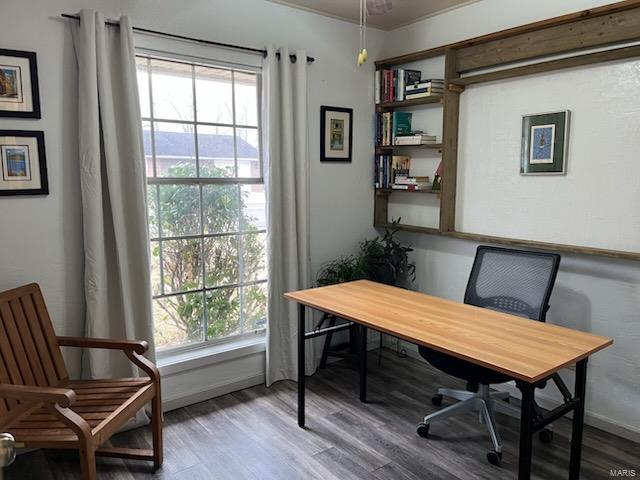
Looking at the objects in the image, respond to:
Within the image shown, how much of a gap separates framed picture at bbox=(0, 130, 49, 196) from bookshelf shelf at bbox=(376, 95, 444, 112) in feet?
7.89

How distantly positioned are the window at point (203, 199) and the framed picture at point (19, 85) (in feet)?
1.88

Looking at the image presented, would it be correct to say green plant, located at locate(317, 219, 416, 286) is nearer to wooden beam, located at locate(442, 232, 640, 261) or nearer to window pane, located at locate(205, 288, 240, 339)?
wooden beam, located at locate(442, 232, 640, 261)

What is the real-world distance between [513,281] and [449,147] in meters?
1.12

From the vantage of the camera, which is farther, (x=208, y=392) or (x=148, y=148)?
(x=208, y=392)

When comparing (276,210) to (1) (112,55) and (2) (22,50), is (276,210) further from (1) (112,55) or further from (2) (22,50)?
(2) (22,50)

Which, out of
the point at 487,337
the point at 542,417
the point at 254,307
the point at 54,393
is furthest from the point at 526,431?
the point at 254,307

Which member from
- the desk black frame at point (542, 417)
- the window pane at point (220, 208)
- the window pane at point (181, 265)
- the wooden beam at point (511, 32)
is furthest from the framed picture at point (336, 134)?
the desk black frame at point (542, 417)

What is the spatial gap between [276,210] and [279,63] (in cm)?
99

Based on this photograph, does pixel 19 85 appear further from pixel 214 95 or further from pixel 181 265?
pixel 181 265

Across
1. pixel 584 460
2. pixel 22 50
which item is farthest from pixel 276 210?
pixel 584 460

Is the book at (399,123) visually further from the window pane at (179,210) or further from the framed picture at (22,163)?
the framed picture at (22,163)

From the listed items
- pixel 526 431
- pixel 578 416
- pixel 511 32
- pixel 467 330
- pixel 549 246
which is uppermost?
pixel 511 32

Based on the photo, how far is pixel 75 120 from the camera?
256cm

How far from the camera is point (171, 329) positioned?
312cm
